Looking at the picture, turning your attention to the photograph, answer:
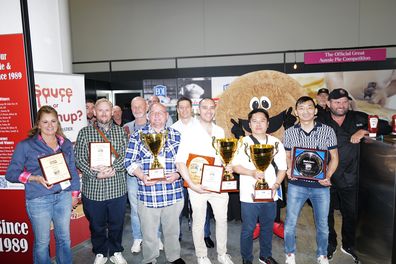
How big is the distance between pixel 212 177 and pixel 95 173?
1.00 metres

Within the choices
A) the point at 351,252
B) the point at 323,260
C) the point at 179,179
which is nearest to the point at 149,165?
the point at 179,179

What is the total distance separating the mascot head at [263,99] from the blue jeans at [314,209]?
2.77 ft

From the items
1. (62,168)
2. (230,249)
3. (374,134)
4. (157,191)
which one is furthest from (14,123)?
(374,134)

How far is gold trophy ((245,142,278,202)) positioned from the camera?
2.30m

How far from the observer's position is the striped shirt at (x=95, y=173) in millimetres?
2529

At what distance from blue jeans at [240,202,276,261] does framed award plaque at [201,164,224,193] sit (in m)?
0.32

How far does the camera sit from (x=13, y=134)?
2461 mm

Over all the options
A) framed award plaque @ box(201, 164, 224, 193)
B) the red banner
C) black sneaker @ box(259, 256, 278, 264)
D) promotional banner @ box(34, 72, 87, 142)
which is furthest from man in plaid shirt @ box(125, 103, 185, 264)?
the red banner

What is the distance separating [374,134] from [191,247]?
211 cm

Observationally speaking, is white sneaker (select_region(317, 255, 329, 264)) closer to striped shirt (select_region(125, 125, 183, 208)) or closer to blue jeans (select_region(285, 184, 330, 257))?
blue jeans (select_region(285, 184, 330, 257))

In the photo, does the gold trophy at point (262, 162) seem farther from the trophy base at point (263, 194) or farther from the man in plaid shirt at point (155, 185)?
the man in plaid shirt at point (155, 185)

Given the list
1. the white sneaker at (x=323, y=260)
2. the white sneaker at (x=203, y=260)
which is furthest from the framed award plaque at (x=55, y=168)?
the white sneaker at (x=323, y=260)

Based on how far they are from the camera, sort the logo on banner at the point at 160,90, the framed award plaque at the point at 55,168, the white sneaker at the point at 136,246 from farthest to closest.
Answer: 1. the logo on banner at the point at 160,90
2. the white sneaker at the point at 136,246
3. the framed award plaque at the point at 55,168

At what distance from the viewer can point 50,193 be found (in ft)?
7.30
